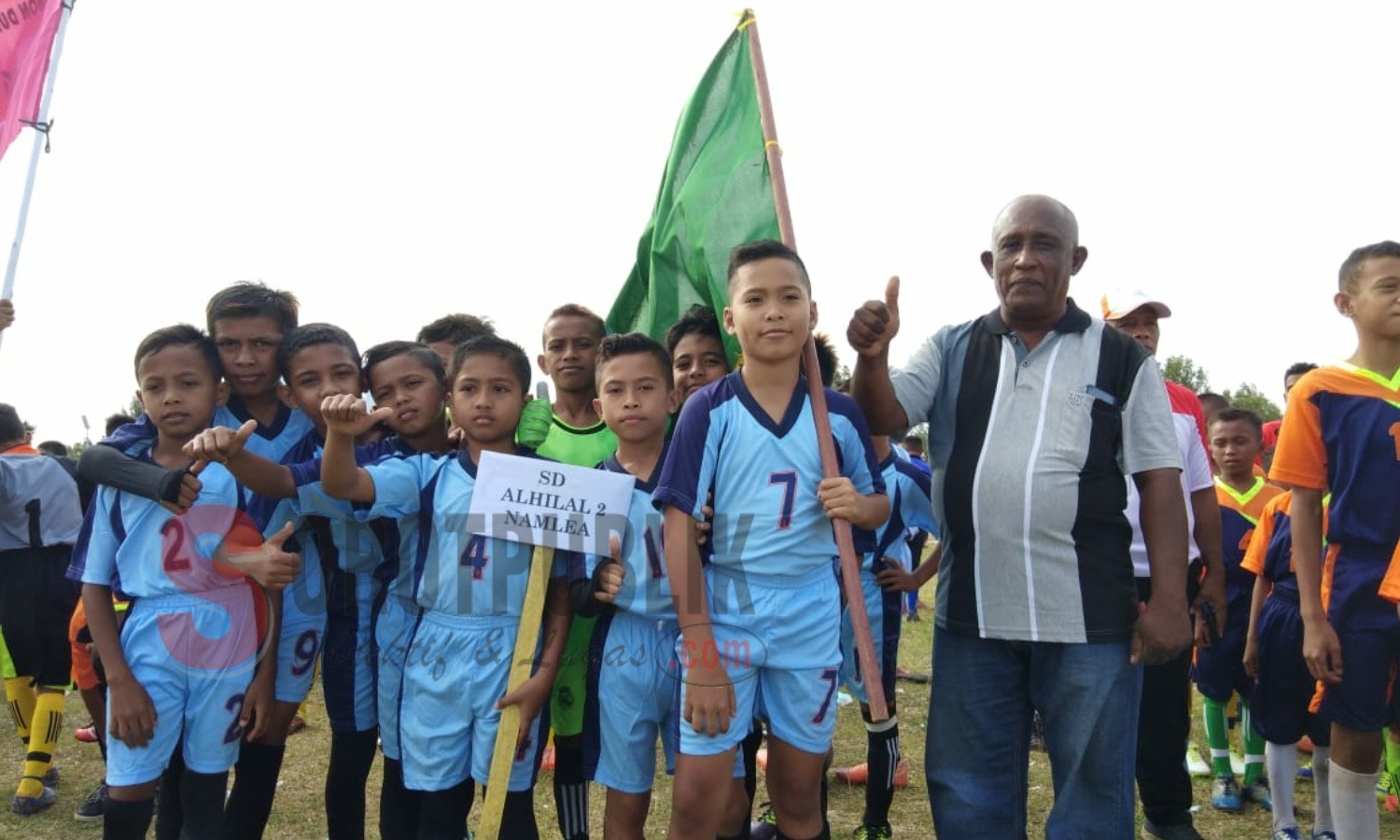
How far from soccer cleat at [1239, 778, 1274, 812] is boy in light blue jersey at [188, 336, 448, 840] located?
442 cm

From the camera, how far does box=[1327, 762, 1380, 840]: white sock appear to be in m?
3.36

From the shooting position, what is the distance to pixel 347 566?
338 centimetres

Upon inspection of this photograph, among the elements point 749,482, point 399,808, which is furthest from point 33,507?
point 749,482

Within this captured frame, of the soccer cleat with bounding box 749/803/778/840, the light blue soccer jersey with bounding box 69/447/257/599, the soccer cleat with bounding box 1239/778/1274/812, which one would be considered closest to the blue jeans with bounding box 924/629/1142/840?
the soccer cleat with bounding box 749/803/778/840

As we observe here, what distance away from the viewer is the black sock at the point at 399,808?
3.29 meters

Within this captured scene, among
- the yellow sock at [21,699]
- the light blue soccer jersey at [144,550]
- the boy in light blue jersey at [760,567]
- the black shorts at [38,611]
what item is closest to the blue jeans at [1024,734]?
the boy in light blue jersey at [760,567]

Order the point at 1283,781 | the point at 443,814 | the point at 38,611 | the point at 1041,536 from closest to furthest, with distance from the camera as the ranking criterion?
the point at 1041,536 < the point at 443,814 < the point at 1283,781 < the point at 38,611

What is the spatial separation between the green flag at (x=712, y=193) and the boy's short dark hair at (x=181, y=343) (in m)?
1.68

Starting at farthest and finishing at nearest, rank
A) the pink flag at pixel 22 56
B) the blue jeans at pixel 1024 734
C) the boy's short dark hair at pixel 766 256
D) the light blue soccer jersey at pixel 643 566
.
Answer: the pink flag at pixel 22 56 < the light blue soccer jersey at pixel 643 566 < the boy's short dark hair at pixel 766 256 < the blue jeans at pixel 1024 734

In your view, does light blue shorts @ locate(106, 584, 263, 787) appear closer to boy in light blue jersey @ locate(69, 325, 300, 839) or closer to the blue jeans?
boy in light blue jersey @ locate(69, 325, 300, 839)

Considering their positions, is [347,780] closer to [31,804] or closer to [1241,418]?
Result: [31,804]

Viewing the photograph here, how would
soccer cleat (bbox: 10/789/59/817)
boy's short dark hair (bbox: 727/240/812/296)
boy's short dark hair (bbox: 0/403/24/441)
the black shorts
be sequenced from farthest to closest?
boy's short dark hair (bbox: 0/403/24/441) < the black shorts < soccer cleat (bbox: 10/789/59/817) < boy's short dark hair (bbox: 727/240/812/296)

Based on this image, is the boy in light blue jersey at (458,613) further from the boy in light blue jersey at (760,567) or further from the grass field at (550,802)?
the grass field at (550,802)

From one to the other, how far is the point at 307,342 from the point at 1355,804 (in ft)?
13.5
